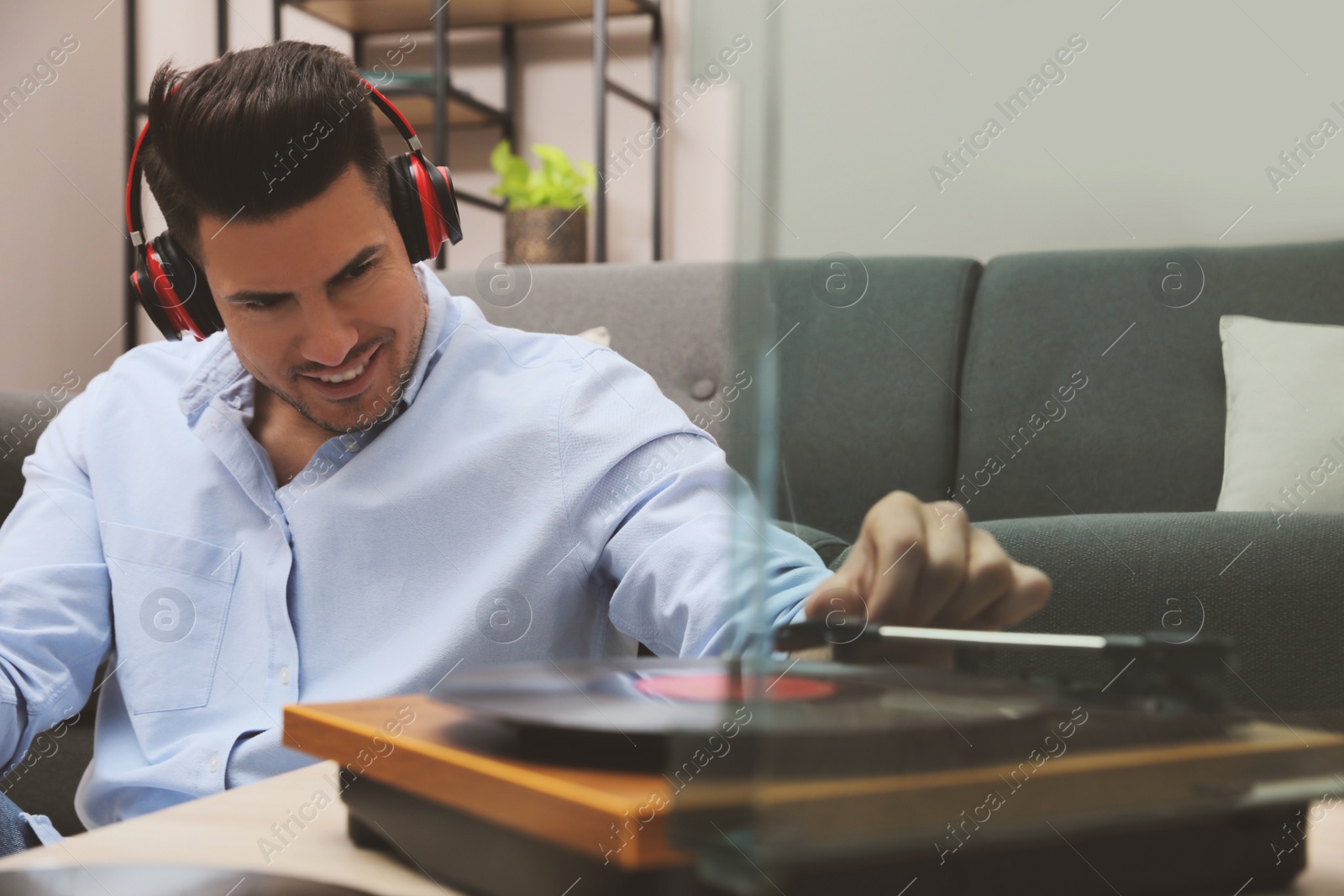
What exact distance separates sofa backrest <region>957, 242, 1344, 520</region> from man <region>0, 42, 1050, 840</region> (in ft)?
1.89

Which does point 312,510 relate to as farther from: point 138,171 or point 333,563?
point 138,171

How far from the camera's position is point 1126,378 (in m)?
0.19

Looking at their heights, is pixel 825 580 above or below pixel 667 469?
above

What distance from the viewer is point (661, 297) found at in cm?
180

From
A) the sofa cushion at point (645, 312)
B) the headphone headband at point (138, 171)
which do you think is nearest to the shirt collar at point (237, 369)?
the headphone headband at point (138, 171)

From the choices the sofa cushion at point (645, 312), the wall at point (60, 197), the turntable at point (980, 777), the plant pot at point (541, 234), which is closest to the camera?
the turntable at point (980, 777)

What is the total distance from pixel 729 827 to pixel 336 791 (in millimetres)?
229

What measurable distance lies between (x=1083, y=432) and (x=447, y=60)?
9.55ft

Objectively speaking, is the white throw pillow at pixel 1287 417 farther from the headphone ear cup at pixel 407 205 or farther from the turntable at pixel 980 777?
the headphone ear cup at pixel 407 205

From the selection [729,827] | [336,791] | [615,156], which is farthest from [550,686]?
[615,156]

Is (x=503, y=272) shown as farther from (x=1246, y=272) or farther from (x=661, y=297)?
(x=1246, y=272)

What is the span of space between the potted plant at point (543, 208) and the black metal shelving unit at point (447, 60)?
2.9 inches

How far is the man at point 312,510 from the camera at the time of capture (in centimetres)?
82

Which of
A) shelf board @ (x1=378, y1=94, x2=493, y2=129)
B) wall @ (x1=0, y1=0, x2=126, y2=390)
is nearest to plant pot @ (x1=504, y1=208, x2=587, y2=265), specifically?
shelf board @ (x1=378, y1=94, x2=493, y2=129)
